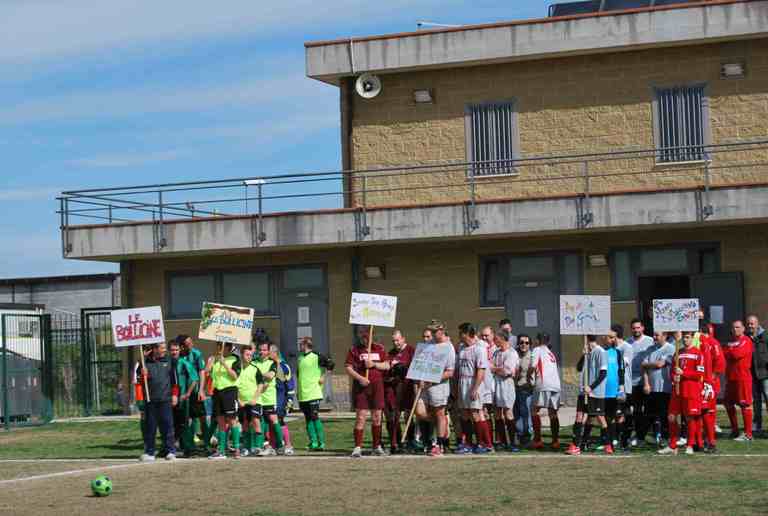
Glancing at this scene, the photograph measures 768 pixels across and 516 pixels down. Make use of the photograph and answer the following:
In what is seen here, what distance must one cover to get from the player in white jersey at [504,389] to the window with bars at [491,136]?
31.2ft

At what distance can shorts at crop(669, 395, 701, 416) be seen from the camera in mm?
18219

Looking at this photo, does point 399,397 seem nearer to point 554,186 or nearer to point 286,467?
point 286,467

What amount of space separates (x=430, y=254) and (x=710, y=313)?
6000mm

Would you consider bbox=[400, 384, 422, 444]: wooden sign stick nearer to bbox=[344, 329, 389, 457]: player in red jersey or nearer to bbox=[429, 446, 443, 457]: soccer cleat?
bbox=[344, 329, 389, 457]: player in red jersey

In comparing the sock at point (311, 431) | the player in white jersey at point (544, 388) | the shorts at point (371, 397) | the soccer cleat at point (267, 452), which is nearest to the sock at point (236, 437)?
the soccer cleat at point (267, 452)

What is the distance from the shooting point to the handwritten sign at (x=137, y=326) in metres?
20.4

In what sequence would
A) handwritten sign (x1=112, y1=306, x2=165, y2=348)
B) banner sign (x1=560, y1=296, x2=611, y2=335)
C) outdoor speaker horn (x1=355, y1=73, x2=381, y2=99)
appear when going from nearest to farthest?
banner sign (x1=560, y1=296, x2=611, y2=335), handwritten sign (x1=112, y1=306, x2=165, y2=348), outdoor speaker horn (x1=355, y1=73, x2=381, y2=99)

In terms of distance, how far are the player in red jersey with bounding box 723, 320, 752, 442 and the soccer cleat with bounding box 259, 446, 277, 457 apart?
6.80 meters

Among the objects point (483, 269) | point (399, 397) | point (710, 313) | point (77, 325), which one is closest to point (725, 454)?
point (399, 397)

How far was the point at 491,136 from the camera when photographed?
2917 centimetres

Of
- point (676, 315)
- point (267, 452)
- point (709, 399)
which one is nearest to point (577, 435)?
point (709, 399)

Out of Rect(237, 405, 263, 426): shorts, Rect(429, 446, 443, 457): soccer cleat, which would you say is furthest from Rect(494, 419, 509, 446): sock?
Rect(237, 405, 263, 426): shorts

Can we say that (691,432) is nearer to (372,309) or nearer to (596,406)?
(596,406)

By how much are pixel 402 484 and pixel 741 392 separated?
668 cm
